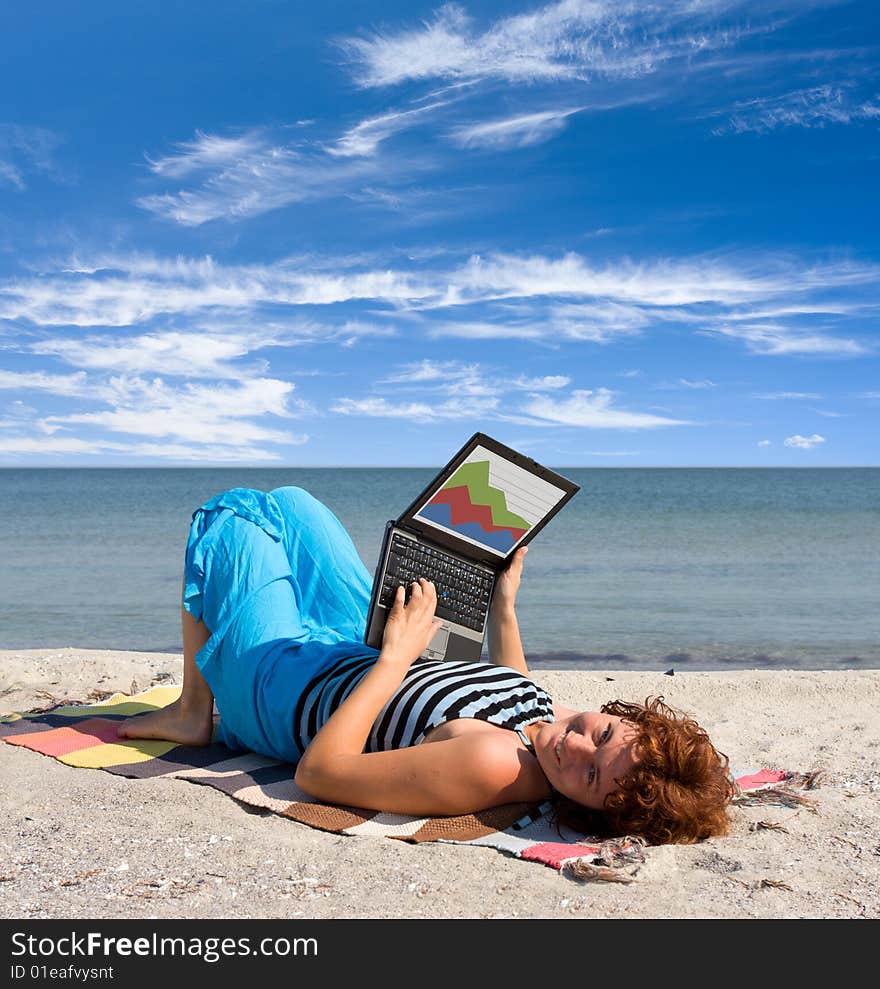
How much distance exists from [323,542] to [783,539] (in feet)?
61.7

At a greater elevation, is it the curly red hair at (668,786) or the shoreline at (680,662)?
the curly red hair at (668,786)

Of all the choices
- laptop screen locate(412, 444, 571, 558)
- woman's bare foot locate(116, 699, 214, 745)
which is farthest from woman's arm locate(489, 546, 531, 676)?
woman's bare foot locate(116, 699, 214, 745)

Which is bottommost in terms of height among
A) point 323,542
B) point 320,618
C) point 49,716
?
point 49,716

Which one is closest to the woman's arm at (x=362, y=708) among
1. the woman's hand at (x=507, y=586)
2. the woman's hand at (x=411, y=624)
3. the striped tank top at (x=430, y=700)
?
the woman's hand at (x=411, y=624)

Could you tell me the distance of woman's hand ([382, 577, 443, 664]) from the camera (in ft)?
10.8

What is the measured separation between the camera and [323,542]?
4.12 m

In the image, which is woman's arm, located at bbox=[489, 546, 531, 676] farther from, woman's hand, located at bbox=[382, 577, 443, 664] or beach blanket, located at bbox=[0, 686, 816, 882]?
beach blanket, located at bbox=[0, 686, 816, 882]

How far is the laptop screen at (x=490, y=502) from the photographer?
3.75m

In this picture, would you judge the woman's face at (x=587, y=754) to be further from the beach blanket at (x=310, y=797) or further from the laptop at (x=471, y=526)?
the laptop at (x=471, y=526)

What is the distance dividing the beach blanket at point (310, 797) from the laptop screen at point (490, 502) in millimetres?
1109

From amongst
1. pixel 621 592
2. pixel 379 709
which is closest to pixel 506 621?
pixel 379 709
